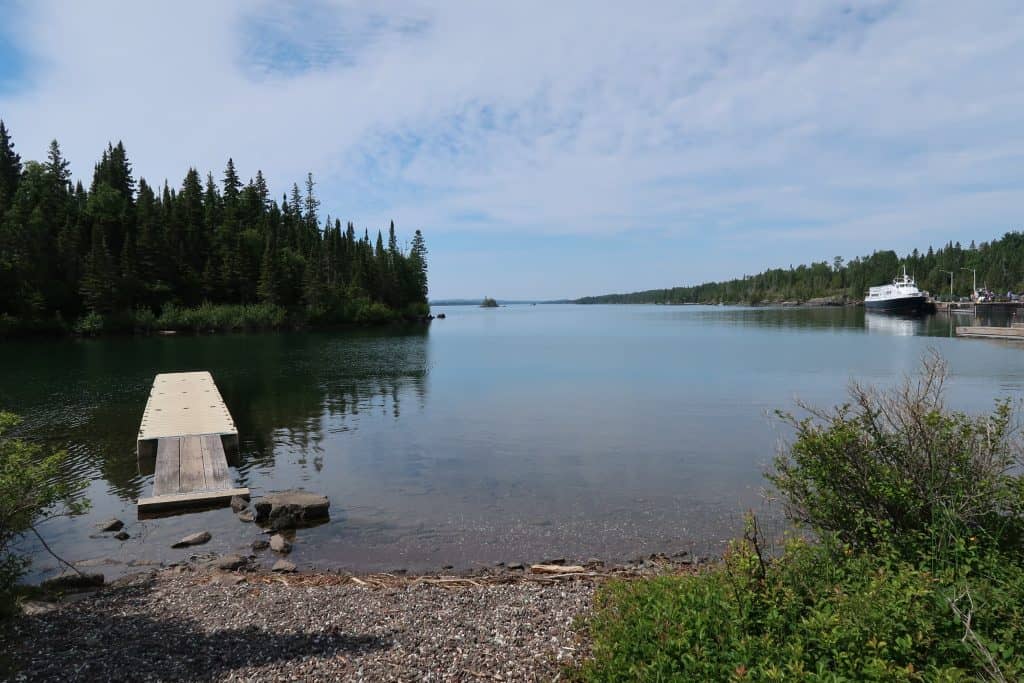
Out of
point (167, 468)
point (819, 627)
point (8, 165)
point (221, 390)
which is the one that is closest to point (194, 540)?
point (167, 468)

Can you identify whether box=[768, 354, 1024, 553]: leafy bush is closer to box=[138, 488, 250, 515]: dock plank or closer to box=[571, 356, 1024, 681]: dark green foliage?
box=[571, 356, 1024, 681]: dark green foliage

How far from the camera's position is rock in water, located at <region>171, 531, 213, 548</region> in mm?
12539

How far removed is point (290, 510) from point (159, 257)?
97.1 metres

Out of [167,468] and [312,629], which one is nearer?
[312,629]

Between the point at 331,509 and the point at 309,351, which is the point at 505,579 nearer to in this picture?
the point at 331,509

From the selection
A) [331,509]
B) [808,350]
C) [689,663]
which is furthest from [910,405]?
[808,350]

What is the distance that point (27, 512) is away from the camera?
8219 mm

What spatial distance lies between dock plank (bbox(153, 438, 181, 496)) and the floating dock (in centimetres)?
7504

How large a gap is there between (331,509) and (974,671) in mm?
13124

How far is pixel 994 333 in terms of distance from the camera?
64.8 m

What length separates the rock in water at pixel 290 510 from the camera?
1363cm

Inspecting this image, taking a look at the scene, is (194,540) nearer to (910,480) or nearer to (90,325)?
(910,480)

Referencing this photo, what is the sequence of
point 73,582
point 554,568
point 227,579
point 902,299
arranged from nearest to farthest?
1. point 73,582
2. point 227,579
3. point 554,568
4. point 902,299

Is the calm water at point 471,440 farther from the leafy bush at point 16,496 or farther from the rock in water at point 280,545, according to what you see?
the leafy bush at point 16,496
